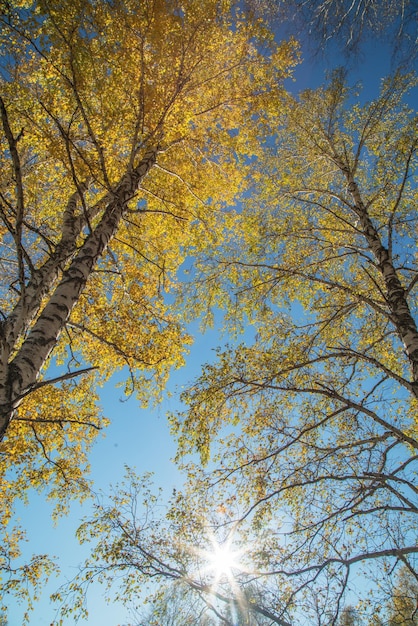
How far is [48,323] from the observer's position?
338cm

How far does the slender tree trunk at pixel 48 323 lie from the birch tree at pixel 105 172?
0.05ft

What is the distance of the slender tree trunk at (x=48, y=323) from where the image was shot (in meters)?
2.63

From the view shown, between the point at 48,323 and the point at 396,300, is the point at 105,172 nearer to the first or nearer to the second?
the point at 48,323

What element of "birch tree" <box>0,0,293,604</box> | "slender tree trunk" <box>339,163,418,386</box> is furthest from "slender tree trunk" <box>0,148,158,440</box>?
"slender tree trunk" <box>339,163,418,386</box>

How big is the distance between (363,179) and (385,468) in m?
6.77

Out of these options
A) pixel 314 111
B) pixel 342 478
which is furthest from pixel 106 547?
pixel 314 111

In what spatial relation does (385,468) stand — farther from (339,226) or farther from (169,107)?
(169,107)

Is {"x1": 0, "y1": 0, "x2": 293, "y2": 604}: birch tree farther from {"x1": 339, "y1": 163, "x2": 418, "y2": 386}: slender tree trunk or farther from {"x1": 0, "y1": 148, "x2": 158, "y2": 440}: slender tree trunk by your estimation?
{"x1": 339, "y1": 163, "x2": 418, "y2": 386}: slender tree trunk

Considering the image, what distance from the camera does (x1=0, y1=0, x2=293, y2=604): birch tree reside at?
4.16m

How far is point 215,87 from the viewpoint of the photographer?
742cm

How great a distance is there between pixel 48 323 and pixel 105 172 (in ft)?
6.02

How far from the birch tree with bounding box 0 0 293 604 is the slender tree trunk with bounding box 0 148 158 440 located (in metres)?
0.01

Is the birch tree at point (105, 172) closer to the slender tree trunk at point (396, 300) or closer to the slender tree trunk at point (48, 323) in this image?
the slender tree trunk at point (48, 323)

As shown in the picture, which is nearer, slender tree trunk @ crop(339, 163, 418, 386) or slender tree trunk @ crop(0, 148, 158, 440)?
slender tree trunk @ crop(0, 148, 158, 440)
